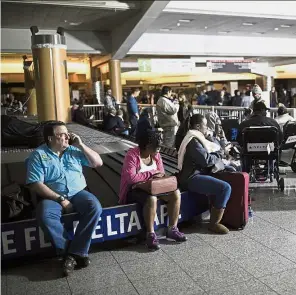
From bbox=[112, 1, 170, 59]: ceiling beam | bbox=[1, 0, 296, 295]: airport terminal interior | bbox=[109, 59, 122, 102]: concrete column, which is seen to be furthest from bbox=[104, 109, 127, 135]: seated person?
bbox=[109, 59, 122, 102]: concrete column

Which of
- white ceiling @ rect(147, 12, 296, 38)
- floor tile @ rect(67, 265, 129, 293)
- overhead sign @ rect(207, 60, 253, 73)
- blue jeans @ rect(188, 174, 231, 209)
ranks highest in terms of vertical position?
white ceiling @ rect(147, 12, 296, 38)

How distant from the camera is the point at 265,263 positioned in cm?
297

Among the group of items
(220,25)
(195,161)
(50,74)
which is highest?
(220,25)

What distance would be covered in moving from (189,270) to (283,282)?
680 millimetres

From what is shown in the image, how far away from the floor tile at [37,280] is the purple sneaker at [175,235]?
3.41 ft

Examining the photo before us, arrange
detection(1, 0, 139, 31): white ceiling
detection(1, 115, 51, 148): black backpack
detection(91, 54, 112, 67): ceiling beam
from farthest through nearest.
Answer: detection(91, 54, 112, 67): ceiling beam < detection(1, 0, 139, 31): white ceiling < detection(1, 115, 51, 148): black backpack

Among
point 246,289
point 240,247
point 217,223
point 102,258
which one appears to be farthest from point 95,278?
point 217,223

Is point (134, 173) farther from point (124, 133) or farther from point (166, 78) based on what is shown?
point (166, 78)

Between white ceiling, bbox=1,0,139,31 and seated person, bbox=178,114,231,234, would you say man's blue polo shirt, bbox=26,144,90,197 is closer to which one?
seated person, bbox=178,114,231,234

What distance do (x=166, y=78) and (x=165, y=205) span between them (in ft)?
93.4

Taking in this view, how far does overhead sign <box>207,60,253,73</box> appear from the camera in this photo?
54.1ft

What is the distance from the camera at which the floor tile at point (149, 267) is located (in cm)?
286

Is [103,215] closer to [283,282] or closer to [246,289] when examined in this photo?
[246,289]

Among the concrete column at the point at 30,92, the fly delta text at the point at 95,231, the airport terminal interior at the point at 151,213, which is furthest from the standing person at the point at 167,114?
the concrete column at the point at 30,92
